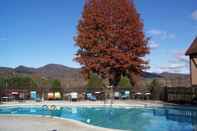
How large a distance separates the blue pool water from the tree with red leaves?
6.82m

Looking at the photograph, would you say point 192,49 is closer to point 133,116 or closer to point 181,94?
point 181,94

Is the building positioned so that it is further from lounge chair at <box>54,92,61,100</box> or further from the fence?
lounge chair at <box>54,92,61,100</box>

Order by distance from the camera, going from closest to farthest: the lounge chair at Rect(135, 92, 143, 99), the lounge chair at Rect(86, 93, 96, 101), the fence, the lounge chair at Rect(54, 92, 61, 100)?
the fence, the lounge chair at Rect(86, 93, 96, 101), the lounge chair at Rect(54, 92, 61, 100), the lounge chair at Rect(135, 92, 143, 99)

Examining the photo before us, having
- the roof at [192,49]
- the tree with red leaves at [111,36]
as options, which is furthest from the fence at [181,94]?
the tree with red leaves at [111,36]

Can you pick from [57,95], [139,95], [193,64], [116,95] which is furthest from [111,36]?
[193,64]

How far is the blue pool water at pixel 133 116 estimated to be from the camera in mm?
16125

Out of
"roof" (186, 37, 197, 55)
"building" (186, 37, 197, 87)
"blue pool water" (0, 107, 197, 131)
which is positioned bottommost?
"blue pool water" (0, 107, 197, 131)

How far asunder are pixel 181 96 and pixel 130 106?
4201mm

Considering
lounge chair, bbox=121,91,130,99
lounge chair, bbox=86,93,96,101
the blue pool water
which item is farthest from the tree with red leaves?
the blue pool water

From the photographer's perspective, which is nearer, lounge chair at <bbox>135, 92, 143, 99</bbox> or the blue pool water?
the blue pool water

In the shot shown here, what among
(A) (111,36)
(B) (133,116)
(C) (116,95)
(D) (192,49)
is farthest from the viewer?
(A) (111,36)

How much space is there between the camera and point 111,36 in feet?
98.6

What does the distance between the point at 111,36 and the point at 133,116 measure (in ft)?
35.1

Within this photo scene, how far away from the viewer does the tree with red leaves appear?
3002 cm
